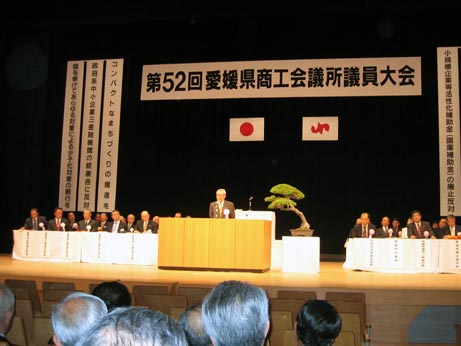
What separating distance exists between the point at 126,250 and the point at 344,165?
487 cm

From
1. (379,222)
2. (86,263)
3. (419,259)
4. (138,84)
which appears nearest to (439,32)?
(379,222)

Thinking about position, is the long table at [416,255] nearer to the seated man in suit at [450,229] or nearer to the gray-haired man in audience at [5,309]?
the seated man in suit at [450,229]

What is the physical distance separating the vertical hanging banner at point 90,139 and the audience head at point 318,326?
936 cm

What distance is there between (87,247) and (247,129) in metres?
4.11

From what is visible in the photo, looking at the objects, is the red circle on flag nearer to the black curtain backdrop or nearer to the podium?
the black curtain backdrop

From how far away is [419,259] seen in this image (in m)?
7.95

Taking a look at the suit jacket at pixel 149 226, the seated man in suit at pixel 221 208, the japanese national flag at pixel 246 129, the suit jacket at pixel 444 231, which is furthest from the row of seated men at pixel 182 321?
the japanese national flag at pixel 246 129

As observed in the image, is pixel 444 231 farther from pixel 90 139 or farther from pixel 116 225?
pixel 90 139

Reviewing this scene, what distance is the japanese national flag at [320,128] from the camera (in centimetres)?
1063

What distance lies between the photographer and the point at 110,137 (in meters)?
11.0

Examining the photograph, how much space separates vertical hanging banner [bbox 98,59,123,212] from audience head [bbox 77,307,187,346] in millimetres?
10284

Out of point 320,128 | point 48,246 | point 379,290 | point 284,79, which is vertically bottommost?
point 379,290

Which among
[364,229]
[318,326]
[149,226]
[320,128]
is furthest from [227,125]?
[318,326]

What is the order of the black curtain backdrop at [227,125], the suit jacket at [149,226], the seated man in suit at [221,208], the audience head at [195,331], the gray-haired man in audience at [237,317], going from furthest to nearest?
the black curtain backdrop at [227,125] → the suit jacket at [149,226] → the seated man in suit at [221,208] → the audience head at [195,331] → the gray-haired man in audience at [237,317]
